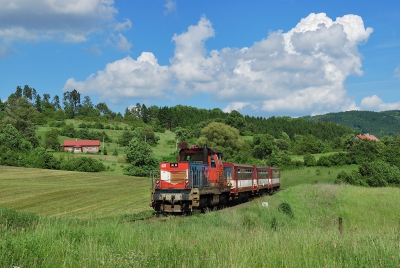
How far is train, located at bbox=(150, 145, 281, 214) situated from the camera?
2127 cm

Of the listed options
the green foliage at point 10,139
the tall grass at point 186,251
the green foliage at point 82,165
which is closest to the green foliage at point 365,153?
the green foliage at point 82,165

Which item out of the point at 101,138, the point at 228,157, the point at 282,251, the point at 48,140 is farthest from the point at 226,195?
the point at 101,138

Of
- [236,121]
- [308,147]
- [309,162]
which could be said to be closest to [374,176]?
[309,162]

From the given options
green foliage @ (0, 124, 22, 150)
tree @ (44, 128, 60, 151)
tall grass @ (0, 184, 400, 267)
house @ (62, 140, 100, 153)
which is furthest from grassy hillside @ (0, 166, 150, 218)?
house @ (62, 140, 100, 153)

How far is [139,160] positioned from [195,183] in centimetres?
5560

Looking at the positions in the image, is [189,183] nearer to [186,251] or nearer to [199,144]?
[186,251]

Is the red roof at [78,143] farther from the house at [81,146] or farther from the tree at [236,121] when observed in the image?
the tree at [236,121]

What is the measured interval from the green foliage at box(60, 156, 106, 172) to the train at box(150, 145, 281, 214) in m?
49.3

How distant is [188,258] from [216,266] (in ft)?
2.28

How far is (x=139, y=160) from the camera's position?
76.9m

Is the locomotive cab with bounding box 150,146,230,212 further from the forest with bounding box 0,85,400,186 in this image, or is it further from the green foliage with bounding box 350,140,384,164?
the green foliage with bounding box 350,140,384,164

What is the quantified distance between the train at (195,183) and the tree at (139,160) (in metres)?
45.4

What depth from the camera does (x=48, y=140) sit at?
102m

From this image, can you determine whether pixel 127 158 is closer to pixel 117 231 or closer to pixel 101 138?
pixel 101 138
